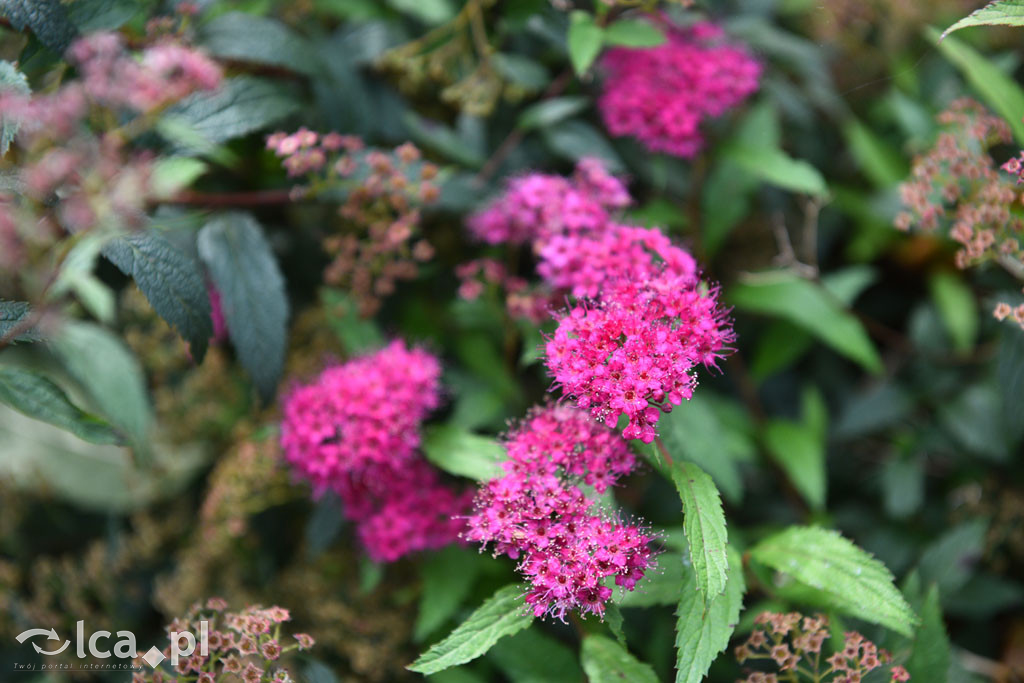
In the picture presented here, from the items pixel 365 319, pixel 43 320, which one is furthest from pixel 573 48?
pixel 43 320

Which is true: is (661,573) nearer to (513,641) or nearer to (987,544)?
(513,641)

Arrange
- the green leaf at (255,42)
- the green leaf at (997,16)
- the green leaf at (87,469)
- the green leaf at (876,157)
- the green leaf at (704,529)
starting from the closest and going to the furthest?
1. the green leaf at (704,529)
2. the green leaf at (997,16)
3. the green leaf at (255,42)
4. the green leaf at (876,157)
5. the green leaf at (87,469)

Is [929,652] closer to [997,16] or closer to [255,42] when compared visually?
[997,16]

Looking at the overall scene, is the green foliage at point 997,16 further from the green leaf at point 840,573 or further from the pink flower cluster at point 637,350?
the green leaf at point 840,573

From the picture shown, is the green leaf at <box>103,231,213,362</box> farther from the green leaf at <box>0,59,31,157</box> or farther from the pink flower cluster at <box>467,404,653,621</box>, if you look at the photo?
the pink flower cluster at <box>467,404,653,621</box>

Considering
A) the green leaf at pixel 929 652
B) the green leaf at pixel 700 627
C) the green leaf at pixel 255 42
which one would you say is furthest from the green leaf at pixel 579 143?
the green leaf at pixel 929 652

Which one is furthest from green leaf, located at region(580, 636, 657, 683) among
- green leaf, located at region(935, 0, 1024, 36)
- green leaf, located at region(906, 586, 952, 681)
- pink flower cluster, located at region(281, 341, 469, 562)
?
green leaf, located at region(935, 0, 1024, 36)
